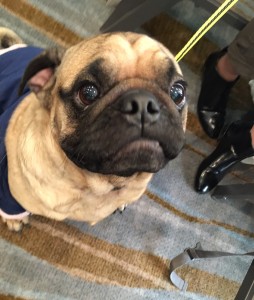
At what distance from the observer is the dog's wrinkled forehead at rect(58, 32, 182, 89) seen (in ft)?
2.67

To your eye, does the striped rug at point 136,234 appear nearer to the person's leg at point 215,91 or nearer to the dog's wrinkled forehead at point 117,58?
the person's leg at point 215,91

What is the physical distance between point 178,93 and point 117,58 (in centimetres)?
15

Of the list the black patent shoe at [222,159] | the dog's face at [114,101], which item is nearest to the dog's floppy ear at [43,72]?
the dog's face at [114,101]

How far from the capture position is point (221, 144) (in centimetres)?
156

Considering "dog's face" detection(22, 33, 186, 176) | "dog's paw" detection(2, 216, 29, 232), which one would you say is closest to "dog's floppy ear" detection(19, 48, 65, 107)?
"dog's face" detection(22, 33, 186, 176)

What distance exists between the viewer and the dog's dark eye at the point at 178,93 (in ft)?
2.84

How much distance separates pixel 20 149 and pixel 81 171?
16 centimetres

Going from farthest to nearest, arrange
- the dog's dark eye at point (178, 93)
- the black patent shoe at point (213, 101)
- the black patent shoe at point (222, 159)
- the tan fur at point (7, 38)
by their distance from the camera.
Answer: the black patent shoe at point (213, 101) < the black patent shoe at point (222, 159) < the tan fur at point (7, 38) < the dog's dark eye at point (178, 93)

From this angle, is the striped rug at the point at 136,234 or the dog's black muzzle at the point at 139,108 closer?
the dog's black muzzle at the point at 139,108

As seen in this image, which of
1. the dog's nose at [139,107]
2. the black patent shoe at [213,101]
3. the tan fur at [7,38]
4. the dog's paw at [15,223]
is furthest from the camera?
the black patent shoe at [213,101]

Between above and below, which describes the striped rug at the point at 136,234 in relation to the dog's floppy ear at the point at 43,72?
below

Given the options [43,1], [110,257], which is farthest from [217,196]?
A: [43,1]

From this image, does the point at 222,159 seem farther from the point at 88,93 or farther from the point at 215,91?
the point at 88,93

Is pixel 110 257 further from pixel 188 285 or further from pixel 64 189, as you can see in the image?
pixel 64 189
